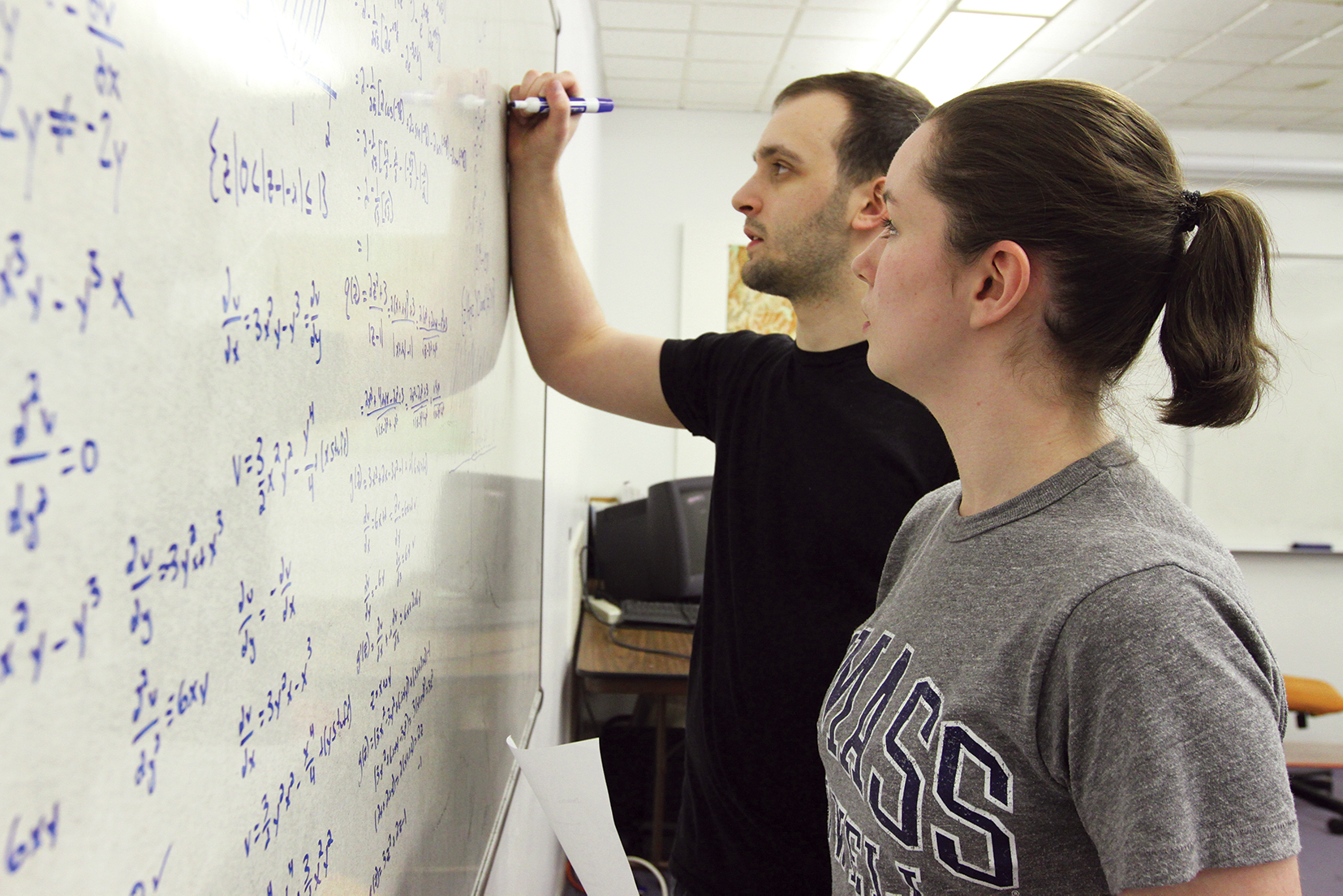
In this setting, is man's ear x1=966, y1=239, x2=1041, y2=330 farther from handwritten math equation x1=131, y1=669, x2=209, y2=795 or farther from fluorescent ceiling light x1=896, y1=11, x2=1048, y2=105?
fluorescent ceiling light x1=896, y1=11, x2=1048, y2=105

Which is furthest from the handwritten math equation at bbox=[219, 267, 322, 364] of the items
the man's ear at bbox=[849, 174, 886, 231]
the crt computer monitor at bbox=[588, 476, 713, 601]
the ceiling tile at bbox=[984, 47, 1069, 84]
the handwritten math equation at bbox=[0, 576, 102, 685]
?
the ceiling tile at bbox=[984, 47, 1069, 84]

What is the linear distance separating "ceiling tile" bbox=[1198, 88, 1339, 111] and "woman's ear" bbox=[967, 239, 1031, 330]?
11.7ft

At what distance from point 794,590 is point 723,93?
3061 millimetres

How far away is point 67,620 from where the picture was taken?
21cm

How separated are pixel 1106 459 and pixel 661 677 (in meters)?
1.61

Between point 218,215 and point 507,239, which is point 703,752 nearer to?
point 507,239

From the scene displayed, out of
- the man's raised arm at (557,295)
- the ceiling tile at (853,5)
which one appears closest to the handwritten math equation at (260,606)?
the man's raised arm at (557,295)

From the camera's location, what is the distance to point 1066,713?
1.76 feet

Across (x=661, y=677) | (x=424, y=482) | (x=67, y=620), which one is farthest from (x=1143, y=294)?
(x=661, y=677)

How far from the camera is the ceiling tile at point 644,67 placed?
316 cm

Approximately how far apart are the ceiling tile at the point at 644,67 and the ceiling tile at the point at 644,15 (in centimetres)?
27

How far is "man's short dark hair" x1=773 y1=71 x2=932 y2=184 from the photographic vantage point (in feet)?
3.51

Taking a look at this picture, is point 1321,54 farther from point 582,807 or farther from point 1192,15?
point 582,807

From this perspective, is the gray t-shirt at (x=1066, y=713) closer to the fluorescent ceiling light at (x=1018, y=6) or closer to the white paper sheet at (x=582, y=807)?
the white paper sheet at (x=582, y=807)
